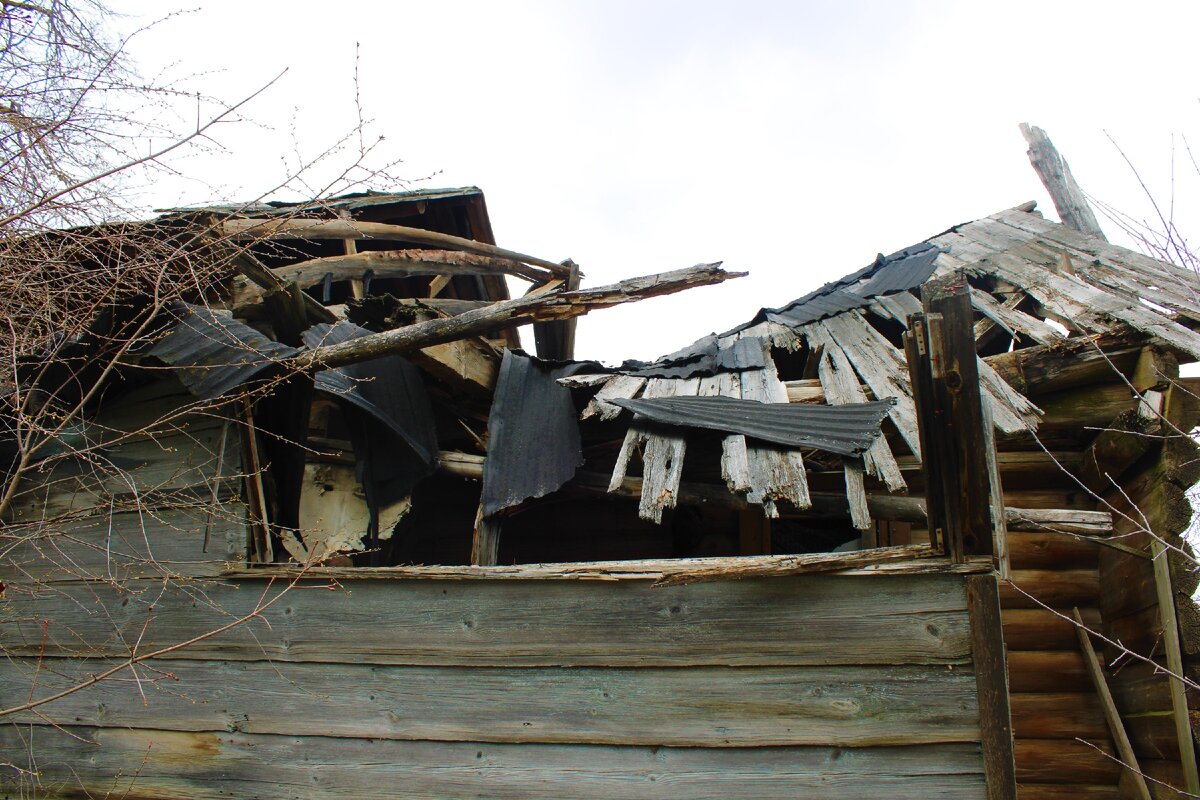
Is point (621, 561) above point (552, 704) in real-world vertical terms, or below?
above

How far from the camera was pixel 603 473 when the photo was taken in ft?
15.8

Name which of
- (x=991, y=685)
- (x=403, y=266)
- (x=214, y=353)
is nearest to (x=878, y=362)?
(x=991, y=685)

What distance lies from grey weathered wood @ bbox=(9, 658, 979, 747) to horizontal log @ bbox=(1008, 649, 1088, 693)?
7.36ft

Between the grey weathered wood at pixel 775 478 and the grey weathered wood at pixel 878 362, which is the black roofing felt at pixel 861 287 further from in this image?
the grey weathered wood at pixel 775 478

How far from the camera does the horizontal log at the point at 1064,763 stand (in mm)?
4848

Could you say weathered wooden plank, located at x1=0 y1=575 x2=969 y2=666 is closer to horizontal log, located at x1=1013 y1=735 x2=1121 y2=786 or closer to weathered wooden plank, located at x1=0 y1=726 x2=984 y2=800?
weathered wooden plank, located at x1=0 y1=726 x2=984 y2=800

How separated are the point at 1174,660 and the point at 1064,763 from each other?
105cm

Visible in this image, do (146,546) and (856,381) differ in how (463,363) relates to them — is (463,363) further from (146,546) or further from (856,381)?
(856,381)

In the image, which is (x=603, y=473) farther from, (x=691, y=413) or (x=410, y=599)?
(x=410, y=599)

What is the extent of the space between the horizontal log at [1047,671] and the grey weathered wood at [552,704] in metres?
2.24

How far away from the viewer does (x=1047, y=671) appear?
201 inches

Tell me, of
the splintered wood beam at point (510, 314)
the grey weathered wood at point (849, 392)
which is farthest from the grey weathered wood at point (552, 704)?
the splintered wood beam at point (510, 314)

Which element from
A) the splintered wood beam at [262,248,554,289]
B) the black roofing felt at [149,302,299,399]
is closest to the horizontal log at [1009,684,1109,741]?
the black roofing felt at [149,302,299,399]

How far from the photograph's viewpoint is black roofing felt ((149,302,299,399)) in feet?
14.9
